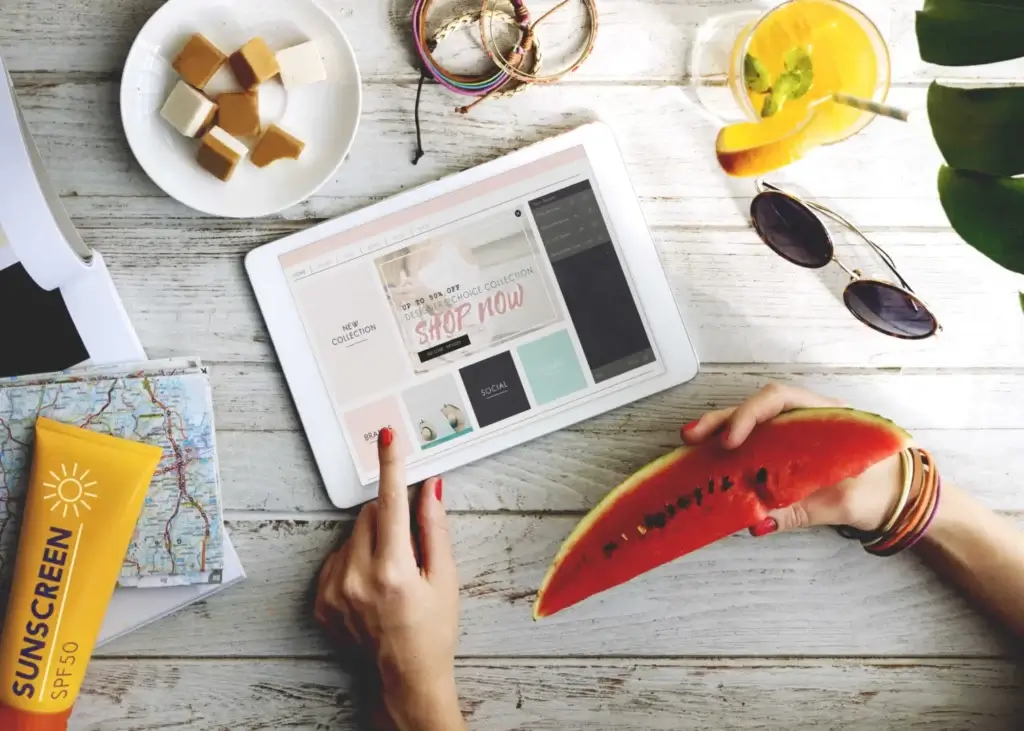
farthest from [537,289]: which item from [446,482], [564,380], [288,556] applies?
[288,556]

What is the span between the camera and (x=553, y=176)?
0.79 m

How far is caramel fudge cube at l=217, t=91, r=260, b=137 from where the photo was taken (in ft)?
2.41

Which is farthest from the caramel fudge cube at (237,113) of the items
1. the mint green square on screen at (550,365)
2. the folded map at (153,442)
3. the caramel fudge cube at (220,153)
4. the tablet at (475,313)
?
the mint green square on screen at (550,365)

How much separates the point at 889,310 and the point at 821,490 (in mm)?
194

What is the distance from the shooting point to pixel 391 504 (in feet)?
2.46

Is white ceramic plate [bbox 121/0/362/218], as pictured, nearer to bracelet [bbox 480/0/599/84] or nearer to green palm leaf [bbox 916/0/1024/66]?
bracelet [bbox 480/0/599/84]

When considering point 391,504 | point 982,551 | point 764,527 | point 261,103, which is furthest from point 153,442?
point 982,551

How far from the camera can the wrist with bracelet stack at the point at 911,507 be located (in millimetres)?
760

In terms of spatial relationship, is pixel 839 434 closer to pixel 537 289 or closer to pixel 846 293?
pixel 846 293

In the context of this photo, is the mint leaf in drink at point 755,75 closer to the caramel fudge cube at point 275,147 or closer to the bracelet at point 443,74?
the bracelet at point 443,74

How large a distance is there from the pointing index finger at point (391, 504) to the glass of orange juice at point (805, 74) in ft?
1.44

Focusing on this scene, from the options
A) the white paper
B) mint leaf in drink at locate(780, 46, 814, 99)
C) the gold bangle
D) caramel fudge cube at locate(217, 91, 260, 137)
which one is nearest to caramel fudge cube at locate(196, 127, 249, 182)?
caramel fudge cube at locate(217, 91, 260, 137)

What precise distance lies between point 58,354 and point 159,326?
3.8 inches

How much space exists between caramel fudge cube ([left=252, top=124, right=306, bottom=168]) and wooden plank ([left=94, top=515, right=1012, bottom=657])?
369 mm
